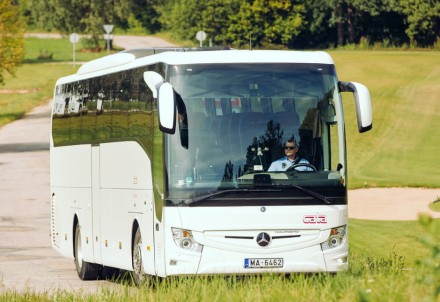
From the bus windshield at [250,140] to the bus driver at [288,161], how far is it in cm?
1

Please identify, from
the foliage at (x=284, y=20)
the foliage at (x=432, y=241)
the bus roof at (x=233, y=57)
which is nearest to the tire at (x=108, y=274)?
the bus roof at (x=233, y=57)

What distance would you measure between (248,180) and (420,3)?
8773 centimetres

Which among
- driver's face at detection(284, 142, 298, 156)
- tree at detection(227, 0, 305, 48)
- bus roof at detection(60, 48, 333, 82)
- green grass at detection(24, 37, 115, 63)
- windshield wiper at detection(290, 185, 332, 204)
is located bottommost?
green grass at detection(24, 37, 115, 63)

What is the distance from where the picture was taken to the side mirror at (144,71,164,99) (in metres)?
14.7

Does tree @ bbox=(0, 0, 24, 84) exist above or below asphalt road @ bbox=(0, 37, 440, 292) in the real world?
above

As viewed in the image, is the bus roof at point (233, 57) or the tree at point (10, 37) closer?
the bus roof at point (233, 57)

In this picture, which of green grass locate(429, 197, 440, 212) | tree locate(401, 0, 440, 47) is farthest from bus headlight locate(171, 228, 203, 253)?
tree locate(401, 0, 440, 47)

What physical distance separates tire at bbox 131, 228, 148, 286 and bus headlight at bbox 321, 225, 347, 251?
234 centimetres

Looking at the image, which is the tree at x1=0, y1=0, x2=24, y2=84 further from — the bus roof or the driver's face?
the driver's face

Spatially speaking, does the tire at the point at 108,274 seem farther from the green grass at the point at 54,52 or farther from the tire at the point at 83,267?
the green grass at the point at 54,52

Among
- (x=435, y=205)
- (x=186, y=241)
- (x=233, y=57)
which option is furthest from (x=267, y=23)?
(x=186, y=241)

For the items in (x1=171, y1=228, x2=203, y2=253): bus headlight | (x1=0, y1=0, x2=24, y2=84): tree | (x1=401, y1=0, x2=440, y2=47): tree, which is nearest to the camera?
(x1=171, y1=228, x2=203, y2=253): bus headlight

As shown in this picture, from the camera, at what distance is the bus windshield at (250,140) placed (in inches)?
556

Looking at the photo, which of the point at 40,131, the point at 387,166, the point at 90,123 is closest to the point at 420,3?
the point at 40,131
